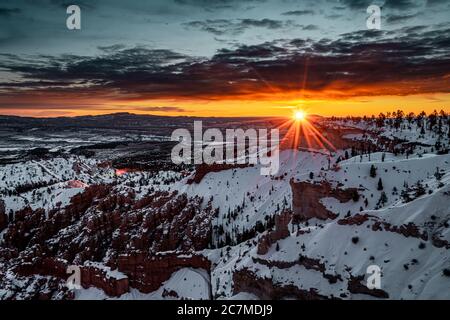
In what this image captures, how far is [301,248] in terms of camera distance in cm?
3048

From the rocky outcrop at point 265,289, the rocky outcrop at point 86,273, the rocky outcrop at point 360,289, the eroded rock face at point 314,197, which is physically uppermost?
the eroded rock face at point 314,197

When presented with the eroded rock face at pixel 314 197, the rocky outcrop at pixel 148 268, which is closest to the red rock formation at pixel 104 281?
the rocky outcrop at pixel 148 268

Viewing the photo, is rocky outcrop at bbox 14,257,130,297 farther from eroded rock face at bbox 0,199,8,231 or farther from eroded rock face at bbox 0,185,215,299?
eroded rock face at bbox 0,199,8,231

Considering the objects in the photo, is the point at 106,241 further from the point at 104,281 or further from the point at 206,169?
the point at 206,169

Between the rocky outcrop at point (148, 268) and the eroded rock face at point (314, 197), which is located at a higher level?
the eroded rock face at point (314, 197)

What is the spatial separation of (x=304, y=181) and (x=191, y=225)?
27.7 metres

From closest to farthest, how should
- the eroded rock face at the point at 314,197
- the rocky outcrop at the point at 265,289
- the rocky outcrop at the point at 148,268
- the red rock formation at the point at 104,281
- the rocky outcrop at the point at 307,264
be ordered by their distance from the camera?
the rocky outcrop at the point at 307,264
the rocky outcrop at the point at 265,289
the red rock formation at the point at 104,281
the rocky outcrop at the point at 148,268
the eroded rock face at the point at 314,197

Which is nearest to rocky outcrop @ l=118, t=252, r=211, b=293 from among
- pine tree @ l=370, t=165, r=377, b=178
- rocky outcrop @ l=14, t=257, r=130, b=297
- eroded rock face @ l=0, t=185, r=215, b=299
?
eroded rock face @ l=0, t=185, r=215, b=299

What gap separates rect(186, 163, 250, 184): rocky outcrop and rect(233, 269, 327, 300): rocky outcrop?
58154 millimetres

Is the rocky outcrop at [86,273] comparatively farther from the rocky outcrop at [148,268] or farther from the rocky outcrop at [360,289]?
the rocky outcrop at [360,289]

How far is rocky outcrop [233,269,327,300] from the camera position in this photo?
26.3m

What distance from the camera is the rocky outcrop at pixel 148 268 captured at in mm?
43000

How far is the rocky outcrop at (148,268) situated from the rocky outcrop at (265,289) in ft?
40.1
